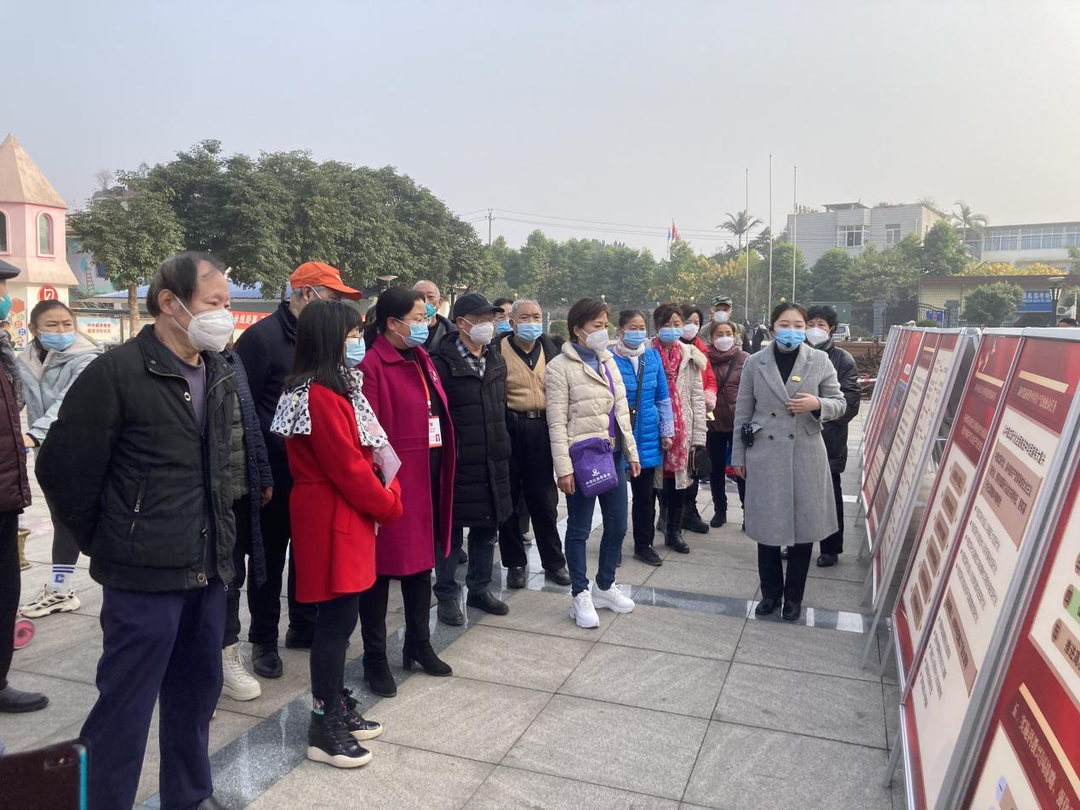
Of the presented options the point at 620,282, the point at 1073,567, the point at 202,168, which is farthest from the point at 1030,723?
the point at 620,282

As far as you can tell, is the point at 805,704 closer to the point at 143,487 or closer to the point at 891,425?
the point at 143,487

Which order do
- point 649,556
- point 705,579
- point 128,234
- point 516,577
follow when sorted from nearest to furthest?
point 516,577
point 705,579
point 649,556
point 128,234

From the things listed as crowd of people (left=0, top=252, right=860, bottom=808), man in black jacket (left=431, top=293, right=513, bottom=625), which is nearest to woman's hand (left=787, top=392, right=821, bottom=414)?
crowd of people (left=0, top=252, right=860, bottom=808)

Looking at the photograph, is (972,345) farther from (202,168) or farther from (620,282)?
(620,282)

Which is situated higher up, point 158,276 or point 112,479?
point 158,276

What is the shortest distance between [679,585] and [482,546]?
1429 mm

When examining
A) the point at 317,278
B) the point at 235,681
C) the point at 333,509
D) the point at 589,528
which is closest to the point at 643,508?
the point at 589,528

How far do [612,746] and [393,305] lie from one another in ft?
6.77

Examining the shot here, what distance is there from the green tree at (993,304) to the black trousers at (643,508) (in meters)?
40.5

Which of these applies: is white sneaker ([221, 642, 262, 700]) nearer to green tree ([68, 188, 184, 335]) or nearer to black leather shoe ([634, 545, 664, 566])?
black leather shoe ([634, 545, 664, 566])

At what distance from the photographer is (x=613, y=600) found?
492 cm

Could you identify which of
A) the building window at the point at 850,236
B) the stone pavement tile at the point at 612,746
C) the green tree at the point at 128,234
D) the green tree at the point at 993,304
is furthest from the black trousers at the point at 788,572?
the building window at the point at 850,236

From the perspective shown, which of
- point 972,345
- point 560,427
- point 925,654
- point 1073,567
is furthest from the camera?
point 560,427

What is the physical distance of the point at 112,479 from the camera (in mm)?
2430
